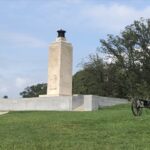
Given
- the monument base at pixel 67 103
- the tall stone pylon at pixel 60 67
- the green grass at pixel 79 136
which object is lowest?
the green grass at pixel 79 136

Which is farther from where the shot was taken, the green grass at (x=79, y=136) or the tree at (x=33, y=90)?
the tree at (x=33, y=90)

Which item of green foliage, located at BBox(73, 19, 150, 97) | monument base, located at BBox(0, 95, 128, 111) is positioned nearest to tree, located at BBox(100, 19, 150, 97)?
green foliage, located at BBox(73, 19, 150, 97)

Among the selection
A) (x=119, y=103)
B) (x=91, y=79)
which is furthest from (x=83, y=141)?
(x=91, y=79)

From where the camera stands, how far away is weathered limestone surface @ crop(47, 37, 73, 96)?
133ft

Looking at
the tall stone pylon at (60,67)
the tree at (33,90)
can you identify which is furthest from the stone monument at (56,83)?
the tree at (33,90)

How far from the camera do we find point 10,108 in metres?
42.4

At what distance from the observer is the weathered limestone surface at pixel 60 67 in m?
40.6

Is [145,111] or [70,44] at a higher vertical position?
[70,44]

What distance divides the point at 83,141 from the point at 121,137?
1.14 metres

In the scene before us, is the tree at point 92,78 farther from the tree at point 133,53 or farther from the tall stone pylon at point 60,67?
the tall stone pylon at point 60,67

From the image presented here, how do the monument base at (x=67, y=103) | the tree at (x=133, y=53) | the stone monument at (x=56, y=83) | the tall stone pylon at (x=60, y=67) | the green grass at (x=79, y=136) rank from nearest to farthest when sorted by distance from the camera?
1. the green grass at (x=79, y=136)
2. the monument base at (x=67, y=103)
3. the stone monument at (x=56, y=83)
4. the tall stone pylon at (x=60, y=67)
5. the tree at (x=133, y=53)

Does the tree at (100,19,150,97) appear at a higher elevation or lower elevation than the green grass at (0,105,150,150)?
higher

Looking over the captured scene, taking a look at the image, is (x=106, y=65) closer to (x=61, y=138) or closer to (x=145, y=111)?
(x=145, y=111)

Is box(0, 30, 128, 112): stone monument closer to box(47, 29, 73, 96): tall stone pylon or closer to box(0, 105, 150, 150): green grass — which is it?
box(47, 29, 73, 96): tall stone pylon
